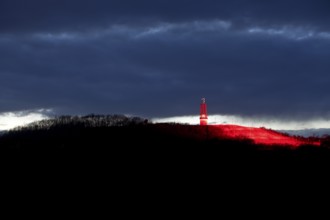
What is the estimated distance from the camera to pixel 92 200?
62.5 feet

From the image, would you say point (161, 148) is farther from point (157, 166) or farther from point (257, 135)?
point (257, 135)

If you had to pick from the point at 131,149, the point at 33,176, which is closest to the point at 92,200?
the point at 33,176

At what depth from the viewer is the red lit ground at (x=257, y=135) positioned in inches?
1216

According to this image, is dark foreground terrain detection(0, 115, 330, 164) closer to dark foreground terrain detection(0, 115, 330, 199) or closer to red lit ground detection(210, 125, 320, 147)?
dark foreground terrain detection(0, 115, 330, 199)

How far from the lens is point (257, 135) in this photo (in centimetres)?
3262

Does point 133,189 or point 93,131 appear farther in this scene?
point 93,131

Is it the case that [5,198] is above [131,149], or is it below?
below

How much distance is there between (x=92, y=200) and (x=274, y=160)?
964 centimetres

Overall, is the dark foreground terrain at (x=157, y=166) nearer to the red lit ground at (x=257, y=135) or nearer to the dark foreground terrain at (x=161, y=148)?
the dark foreground terrain at (x=161, y=148)

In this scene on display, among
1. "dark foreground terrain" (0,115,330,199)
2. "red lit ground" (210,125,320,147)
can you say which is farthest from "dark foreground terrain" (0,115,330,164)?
"red lit ground" (210,125,320,147)

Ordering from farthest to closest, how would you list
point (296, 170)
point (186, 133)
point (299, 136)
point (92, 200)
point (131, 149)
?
point (299, 136), point (186, 133), point (131, 149), point (296, 170), point (92, 200)

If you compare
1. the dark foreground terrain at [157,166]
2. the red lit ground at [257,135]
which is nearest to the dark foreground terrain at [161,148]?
the dark foreground terrain at [157,166]

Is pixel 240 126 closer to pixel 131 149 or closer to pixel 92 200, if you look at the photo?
pixel 131 149

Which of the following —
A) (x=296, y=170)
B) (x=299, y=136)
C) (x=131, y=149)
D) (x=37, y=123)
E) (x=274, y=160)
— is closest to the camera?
(x=296, y=170)
